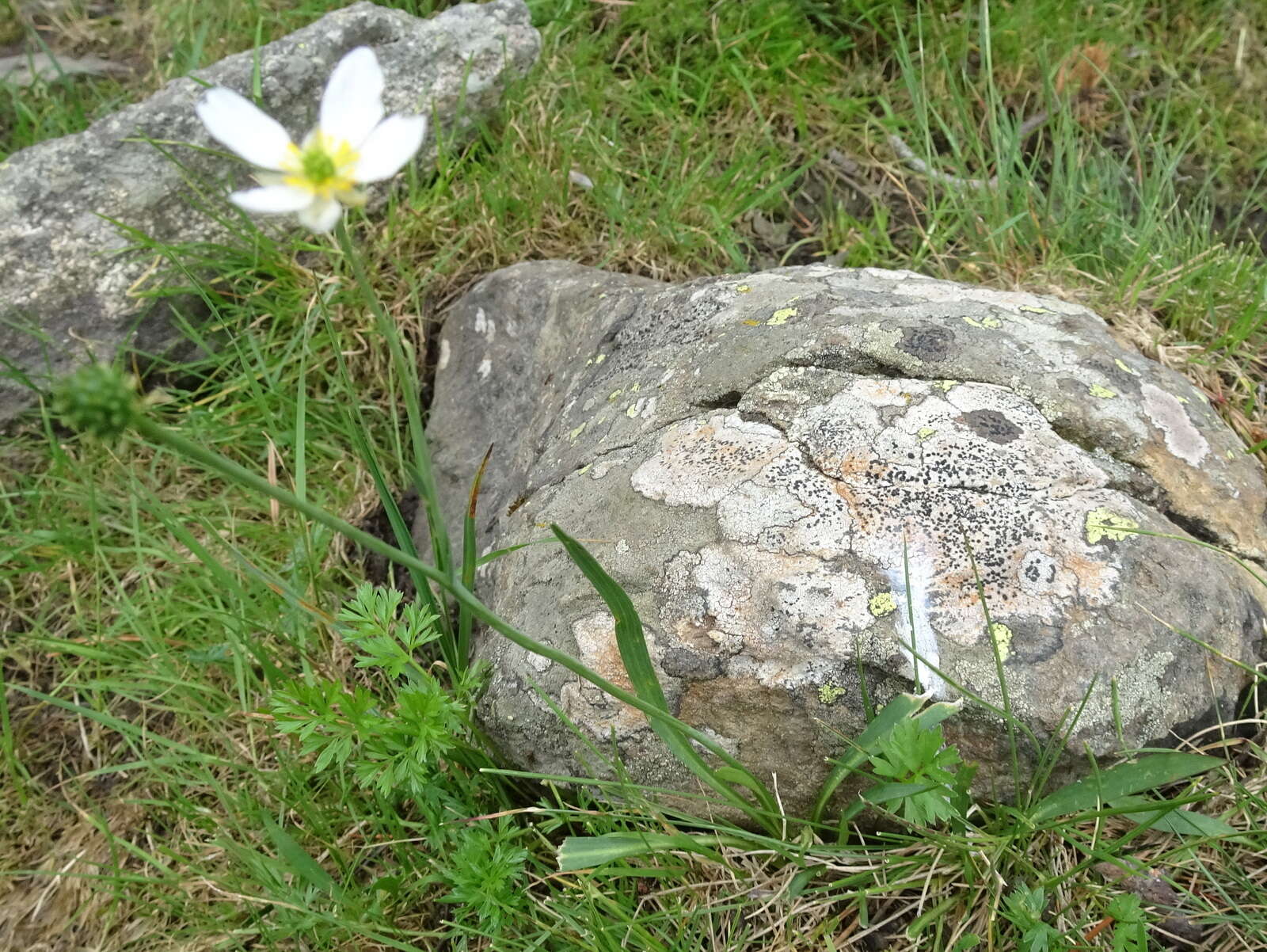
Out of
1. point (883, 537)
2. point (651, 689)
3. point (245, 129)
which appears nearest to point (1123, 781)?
point (883, 537)

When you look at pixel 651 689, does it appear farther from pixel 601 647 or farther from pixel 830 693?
pixel 830 693

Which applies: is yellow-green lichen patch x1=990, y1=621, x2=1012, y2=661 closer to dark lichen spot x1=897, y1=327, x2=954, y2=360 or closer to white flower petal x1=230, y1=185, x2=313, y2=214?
dark lichen spot x1=897, y1=327, x2=954, y2=360

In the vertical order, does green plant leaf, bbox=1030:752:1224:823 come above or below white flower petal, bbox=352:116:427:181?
below

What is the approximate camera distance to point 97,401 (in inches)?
34.4

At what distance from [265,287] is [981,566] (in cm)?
206

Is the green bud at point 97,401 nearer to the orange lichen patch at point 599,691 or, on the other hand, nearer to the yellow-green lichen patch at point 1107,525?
the orange lichen patch at point 599,691

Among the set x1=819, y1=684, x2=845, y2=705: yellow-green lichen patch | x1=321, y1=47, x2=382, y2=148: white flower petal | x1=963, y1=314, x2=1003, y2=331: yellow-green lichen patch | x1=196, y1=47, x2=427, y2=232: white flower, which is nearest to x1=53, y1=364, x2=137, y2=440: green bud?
x1=196, y1=47, x2=427, y2=232: white flower

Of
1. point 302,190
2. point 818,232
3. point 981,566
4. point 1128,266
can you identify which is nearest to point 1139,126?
point 1128,266

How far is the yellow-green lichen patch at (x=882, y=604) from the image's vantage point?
5.01 ft

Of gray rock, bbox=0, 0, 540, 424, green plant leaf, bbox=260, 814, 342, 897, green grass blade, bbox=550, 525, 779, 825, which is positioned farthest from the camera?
gray rock, bbox=0, 0, 540, 424

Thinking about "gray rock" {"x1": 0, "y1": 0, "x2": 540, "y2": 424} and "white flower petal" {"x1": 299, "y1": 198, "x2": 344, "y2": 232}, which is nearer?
"white flower petal" {"x1": 299, "y1": 198, "x2": 344, "y2": 232}

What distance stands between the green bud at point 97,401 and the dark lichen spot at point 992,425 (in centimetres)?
133

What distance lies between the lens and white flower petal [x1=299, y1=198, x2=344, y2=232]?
1.07m

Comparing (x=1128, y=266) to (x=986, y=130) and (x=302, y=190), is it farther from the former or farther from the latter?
(x=302, y=190)
